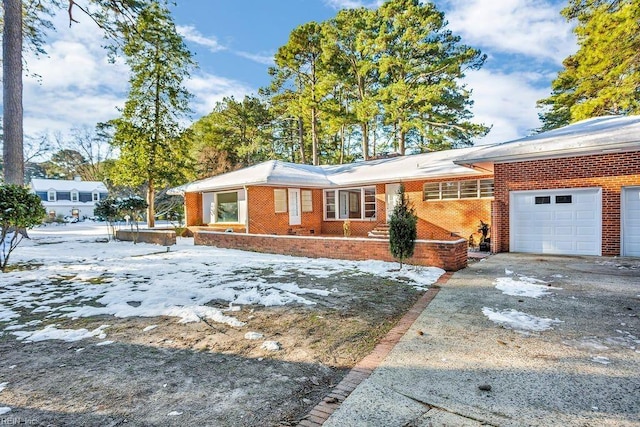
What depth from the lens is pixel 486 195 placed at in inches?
450

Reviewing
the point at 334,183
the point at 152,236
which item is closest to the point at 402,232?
the point at 334,183

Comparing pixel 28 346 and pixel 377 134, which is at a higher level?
pixel 377 134

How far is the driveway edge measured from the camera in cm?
221

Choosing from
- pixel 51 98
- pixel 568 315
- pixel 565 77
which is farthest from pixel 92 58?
pixel 565 77

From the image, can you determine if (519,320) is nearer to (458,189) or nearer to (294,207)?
(458,189)

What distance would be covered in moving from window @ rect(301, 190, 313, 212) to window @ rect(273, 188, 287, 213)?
3.68 feet

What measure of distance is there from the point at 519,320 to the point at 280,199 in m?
11.5

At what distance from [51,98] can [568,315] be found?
111 feet

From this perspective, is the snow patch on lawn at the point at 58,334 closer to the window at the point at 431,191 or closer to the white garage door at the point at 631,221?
the white garage door at the point at 631,221

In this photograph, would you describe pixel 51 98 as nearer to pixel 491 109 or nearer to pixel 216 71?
pixel 216 71

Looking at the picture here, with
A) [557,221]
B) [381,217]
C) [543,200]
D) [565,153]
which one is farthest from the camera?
[381,217]

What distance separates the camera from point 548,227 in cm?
896

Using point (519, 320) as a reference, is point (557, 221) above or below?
above

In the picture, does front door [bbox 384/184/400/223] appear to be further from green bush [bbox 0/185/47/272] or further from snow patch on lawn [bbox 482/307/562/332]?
green bush [bbox 0/185/47/272]
